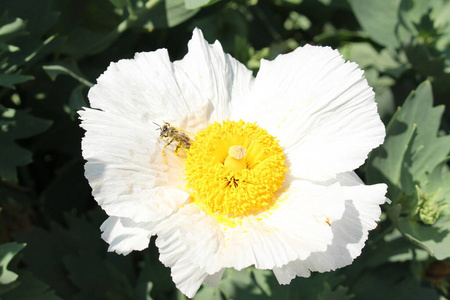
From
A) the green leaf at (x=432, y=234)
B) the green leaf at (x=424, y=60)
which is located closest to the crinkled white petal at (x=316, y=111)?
the green leaf at (x=432, y=234)

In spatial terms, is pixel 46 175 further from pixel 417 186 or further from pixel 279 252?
pixel 417 186

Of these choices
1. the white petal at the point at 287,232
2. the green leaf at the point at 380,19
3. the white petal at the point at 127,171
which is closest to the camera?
the white petal at the point at 287,232

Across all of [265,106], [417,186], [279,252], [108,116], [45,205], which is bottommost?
[45,205]

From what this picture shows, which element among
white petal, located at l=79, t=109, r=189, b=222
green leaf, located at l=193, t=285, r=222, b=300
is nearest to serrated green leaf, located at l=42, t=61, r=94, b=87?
white petal, located at l=79, t=109, r=189, b=222

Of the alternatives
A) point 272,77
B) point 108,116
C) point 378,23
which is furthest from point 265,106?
point 378,23

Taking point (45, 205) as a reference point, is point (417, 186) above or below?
above

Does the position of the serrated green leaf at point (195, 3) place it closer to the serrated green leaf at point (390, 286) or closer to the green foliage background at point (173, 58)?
the green foliage background at point (173, 58)

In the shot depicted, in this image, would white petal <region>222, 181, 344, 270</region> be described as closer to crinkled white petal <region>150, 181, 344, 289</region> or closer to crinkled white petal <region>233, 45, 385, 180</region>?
crinkled white petal <region>150, 181, 344, 289</region>
